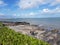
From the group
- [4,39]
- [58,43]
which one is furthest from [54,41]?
[4,39]

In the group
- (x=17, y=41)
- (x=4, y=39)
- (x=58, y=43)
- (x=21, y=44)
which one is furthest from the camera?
(x=58, y=43)

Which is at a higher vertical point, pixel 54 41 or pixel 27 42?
pixel 27 42

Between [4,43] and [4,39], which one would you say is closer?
[4,43]

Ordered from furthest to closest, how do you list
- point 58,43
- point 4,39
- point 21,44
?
point 58,43
point 4,39
point 21,44

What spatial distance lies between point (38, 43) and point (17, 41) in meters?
1.41

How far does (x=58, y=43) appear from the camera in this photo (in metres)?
17.6

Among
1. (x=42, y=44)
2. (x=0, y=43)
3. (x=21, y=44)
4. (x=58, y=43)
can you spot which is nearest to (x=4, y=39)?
(x=0, y=43)

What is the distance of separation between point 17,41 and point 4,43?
832mm

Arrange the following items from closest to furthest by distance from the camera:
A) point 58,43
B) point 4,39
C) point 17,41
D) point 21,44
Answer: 1. point 21,44
2. point 17,41
3. point 4,39
4. point 58,43

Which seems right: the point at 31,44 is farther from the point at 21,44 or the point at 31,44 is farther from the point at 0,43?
the point at 0,43

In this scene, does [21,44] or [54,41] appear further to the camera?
[54,41]

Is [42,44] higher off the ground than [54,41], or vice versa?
[42,44]

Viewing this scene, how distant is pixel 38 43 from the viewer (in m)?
10.4

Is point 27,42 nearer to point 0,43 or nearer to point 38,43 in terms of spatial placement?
point 38,43
